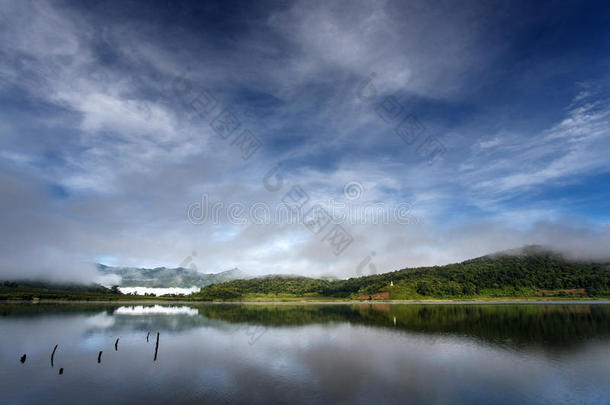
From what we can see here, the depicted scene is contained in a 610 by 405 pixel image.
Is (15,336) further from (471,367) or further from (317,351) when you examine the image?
(471,367)

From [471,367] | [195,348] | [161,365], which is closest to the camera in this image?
[471,367]

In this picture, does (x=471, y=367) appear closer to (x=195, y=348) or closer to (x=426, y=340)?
(x=426, y=340)

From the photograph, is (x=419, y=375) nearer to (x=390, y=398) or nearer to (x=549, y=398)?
(x=390, y=398)

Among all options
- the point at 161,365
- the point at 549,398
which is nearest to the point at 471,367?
the point at 549,398

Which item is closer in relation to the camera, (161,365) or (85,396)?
(85,396)

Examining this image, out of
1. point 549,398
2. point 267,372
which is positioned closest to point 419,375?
point 549,398

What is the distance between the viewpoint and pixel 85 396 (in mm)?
29797

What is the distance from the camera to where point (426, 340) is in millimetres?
58469

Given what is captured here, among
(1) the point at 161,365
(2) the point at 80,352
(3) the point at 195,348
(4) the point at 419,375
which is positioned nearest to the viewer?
(4) the point at 419,375

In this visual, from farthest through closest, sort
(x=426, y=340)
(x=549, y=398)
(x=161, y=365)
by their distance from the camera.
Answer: (x=426, y=340) → (x=161, y=365) → (x=549, y=398)

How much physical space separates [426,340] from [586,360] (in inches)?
905

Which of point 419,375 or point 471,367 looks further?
point 471,367

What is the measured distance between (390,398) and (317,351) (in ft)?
78.1

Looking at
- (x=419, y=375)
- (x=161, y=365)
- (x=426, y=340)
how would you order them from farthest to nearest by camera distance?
(x=426, y=340) < (x=161, y=365) < (x=419, y=375)
